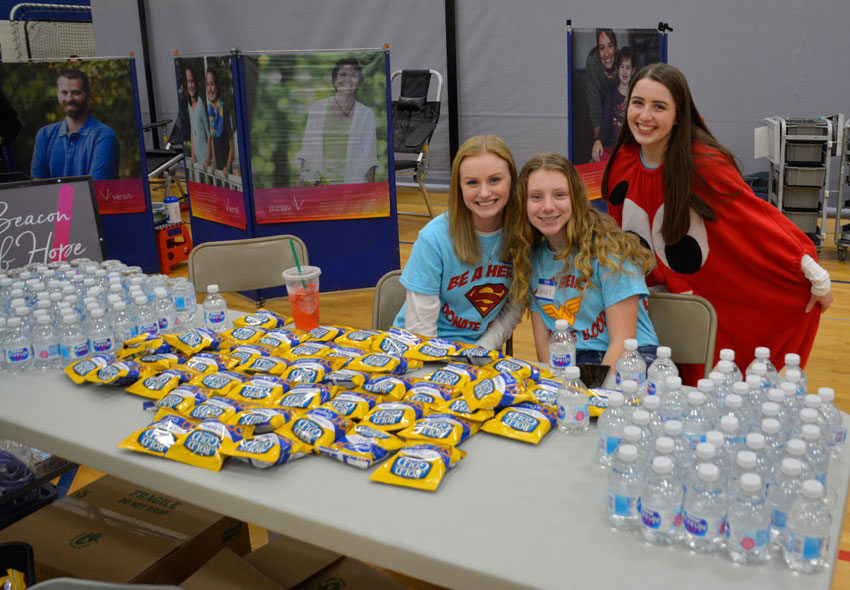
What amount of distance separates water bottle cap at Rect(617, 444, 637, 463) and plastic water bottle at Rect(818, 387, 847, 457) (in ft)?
1.53

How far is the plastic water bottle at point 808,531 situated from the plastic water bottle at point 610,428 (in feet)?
1.21

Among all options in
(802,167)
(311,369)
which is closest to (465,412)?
(311,369)

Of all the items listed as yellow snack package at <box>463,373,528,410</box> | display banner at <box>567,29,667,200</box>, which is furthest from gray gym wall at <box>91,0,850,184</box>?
yellow snack package at <box>463,373,528,410</box>

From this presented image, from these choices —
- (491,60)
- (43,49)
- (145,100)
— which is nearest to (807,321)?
(491,60)

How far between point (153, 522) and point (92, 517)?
0.60 feet

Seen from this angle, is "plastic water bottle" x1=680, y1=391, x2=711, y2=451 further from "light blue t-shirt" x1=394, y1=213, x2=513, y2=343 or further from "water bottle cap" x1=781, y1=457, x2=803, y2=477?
"light blue t-shirt" x1=394, y1=213, x2=513, y2=343

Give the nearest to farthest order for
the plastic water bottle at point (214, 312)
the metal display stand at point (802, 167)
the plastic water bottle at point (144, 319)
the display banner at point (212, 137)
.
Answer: the plastic water bottle at point (144, 319) < the plastic water bottle at point (214, 312) < the display banner at point (212, 137) < the metal display stand at point (802, 167)

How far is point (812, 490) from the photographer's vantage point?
1182 mm

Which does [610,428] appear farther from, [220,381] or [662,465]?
[220,381]

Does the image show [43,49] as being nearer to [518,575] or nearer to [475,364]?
[475,364]

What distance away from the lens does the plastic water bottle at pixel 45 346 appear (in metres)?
2.12

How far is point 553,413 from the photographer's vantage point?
171cm

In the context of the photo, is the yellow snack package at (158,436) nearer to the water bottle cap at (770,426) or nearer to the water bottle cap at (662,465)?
the water bottle cap at (662,465)

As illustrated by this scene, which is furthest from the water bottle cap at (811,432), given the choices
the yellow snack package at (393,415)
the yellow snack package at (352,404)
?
the yellow snack package at (352,404)
